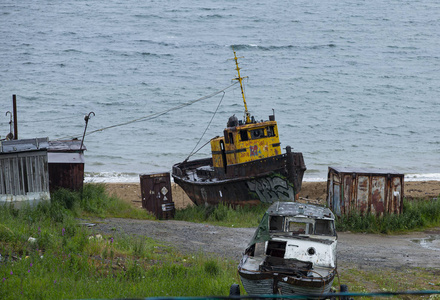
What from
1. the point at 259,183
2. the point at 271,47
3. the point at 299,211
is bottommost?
the point at 259,183

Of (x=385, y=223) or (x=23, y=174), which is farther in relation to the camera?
(x=385, y=223)

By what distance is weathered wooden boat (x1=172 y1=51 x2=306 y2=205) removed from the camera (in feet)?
57.9

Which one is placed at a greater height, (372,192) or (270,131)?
(270,131)

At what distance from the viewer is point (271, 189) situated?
1778 cm

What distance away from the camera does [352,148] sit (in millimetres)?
34781

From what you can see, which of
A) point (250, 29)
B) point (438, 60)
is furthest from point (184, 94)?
point (438, 60)

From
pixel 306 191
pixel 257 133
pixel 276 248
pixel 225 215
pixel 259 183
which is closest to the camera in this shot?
pixel 276 248

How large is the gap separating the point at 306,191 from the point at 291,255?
14.6 metres

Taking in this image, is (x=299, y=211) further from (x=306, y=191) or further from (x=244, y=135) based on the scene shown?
(x=306, y=191)

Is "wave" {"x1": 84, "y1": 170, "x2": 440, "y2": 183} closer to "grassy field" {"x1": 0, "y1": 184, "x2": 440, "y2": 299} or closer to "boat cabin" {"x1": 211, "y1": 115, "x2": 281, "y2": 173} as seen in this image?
"boat cabin" {"x1": 211, "y1": 115, "x2": 281, "y2": 173}

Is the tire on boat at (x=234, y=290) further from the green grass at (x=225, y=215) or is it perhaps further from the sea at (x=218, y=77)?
the sea at (x=218, y=77)

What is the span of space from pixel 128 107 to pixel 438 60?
39.0m

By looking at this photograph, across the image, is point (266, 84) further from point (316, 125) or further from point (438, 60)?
point (438, 60)

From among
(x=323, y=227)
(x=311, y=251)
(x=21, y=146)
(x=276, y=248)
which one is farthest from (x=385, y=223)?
A: (x=21, y=146)
